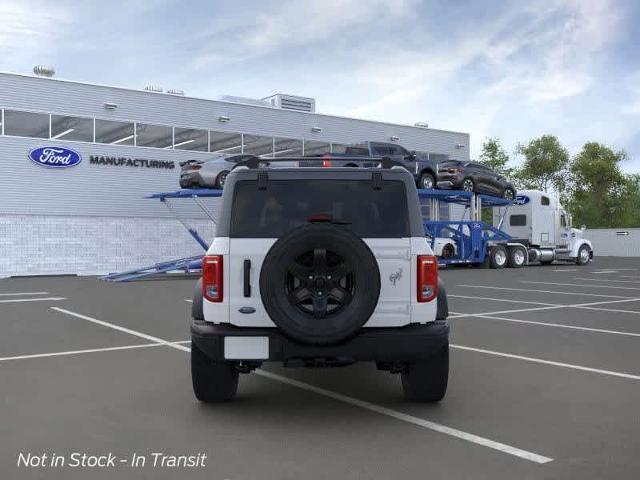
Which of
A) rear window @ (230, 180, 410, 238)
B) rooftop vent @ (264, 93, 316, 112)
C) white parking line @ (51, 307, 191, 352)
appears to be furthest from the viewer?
rooftop vent @ (264, 93, 316, 112)

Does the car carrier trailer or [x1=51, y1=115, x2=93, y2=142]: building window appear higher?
[x1=51, y1=115, x2=93, y2=142]: building window

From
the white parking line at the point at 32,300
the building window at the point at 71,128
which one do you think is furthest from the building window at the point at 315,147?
the white parking line at the point at 32,300

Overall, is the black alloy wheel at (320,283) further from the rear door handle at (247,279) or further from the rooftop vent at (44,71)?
the rooftop vent at (44,71)

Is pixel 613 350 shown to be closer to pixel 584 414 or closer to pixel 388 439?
pixel 584 414

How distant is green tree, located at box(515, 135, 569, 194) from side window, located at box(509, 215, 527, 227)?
1682 inches

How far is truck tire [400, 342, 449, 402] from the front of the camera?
5.52 metres

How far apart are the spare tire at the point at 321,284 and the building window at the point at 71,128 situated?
2500cm

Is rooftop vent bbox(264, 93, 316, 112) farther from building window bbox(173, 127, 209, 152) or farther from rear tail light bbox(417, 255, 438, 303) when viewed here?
rear tail light bbox(417, 255, 438, 303)

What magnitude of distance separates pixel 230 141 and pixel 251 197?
2708 centimetres

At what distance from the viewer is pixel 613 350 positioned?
8336 millimetres

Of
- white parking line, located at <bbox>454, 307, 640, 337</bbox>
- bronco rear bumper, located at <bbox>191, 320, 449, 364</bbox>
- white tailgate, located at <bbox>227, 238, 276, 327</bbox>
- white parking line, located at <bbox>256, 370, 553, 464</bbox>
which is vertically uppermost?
white tailgate, located at <bbox>227, 238, 276, 327</bbox>

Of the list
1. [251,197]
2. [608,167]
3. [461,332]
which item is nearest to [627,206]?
[608,167]

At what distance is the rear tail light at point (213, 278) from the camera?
5.16 meters

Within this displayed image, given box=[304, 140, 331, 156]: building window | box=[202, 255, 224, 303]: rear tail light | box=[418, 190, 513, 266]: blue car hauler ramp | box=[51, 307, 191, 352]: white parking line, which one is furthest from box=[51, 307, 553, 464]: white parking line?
box=[304, 140, 331, 156]: building window
